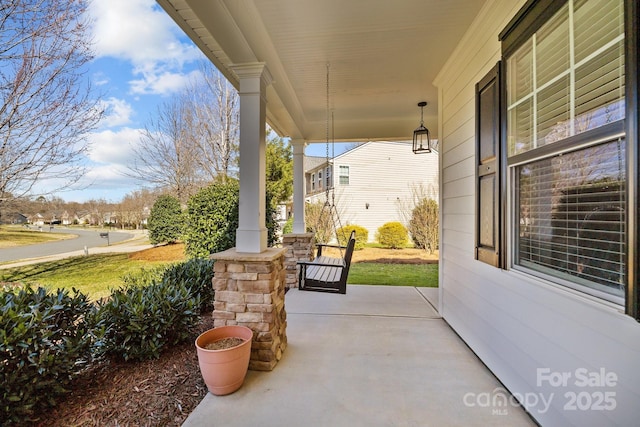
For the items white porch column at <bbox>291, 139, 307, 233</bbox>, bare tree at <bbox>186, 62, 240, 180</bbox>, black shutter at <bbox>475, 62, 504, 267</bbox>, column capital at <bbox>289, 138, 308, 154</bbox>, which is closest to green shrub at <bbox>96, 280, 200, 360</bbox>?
black shutter at <bbox>475, 62, 504, 267</bbox>

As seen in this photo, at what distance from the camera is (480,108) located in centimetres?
249

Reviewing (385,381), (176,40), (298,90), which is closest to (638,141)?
(385,381)

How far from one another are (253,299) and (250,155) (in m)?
1.33

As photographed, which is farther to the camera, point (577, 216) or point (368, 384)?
point (368, 384)

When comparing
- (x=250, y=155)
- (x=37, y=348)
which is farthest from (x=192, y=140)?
(x=37, y=348)

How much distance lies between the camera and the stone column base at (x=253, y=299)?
2309 millimetres

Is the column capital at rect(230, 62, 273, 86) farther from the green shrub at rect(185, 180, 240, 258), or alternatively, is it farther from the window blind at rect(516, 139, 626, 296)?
the green shrub at rect(185, 180, 240, 258)

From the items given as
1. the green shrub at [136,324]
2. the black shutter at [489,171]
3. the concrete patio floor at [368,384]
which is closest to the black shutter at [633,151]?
the black shutter at [489,171]

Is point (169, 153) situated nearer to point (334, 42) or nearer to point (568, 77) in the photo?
point (334, 42)

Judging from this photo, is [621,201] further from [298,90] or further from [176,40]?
[176,40]

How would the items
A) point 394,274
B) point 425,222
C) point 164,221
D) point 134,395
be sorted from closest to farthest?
point 134,395 < point 394,274 < point 164,221 < point 425,222

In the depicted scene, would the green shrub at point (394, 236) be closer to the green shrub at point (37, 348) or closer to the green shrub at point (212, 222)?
the green shrub at point (212, 222)

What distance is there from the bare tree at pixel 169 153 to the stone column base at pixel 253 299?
8355 mm

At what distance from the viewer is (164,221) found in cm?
934
